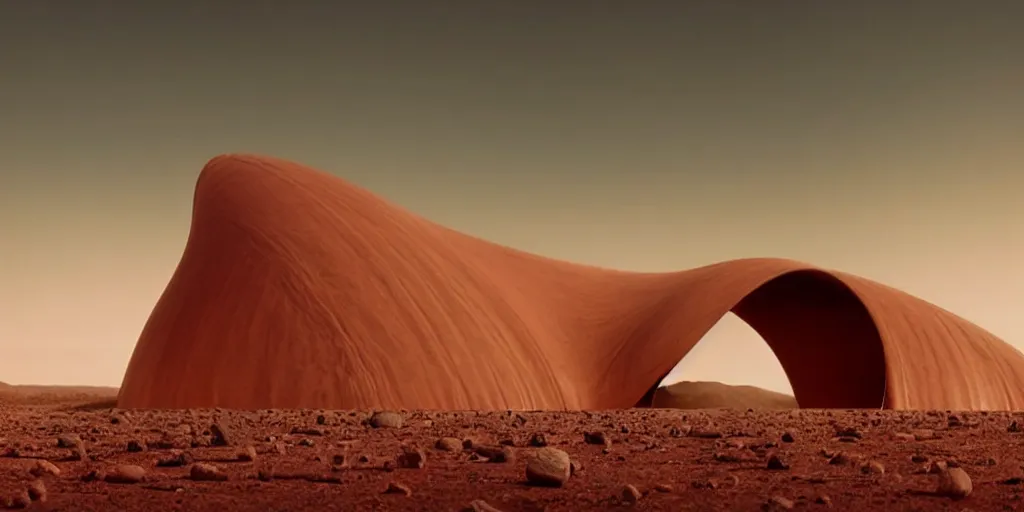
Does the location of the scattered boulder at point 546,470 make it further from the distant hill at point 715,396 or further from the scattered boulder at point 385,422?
the distant hill at point 715,396

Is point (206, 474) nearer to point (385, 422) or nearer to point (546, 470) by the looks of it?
point (546, 470)

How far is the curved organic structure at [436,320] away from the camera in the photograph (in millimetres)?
19406

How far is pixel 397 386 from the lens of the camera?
19328 mm

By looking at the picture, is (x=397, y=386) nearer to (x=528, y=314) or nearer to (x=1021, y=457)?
(x=528, y=314)

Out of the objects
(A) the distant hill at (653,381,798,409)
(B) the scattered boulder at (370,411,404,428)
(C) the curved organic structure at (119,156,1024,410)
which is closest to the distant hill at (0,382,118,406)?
(C) the curved organic structure at (119,156,1024,410)

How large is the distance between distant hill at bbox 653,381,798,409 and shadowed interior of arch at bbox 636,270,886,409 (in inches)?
1052

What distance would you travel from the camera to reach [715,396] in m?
77.2

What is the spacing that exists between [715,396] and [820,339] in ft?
159

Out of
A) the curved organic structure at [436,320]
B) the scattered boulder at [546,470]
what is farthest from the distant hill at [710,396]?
the scattered boulder at [546,470]

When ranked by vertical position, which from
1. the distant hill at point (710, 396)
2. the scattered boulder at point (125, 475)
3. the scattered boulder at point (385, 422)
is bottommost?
the scattered boulder at point (125, 475)

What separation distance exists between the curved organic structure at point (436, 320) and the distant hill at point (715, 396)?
31452 millimetres

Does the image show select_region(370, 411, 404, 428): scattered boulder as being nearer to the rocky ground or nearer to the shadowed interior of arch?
the rocky ground

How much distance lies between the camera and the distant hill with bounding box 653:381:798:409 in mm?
66325

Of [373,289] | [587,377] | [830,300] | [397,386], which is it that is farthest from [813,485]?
[830,300]
